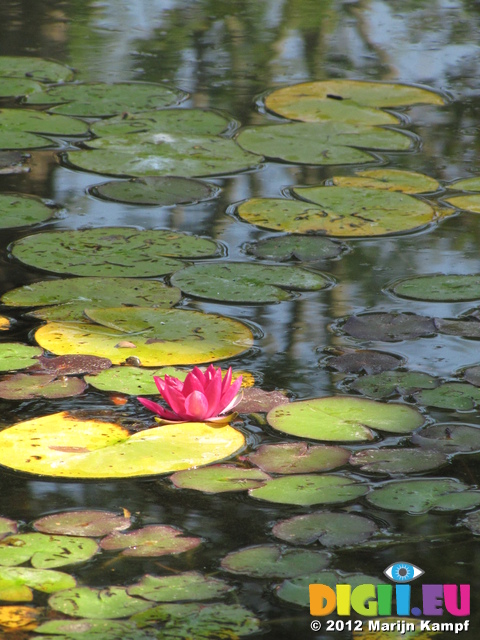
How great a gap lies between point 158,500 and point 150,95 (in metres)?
3.00

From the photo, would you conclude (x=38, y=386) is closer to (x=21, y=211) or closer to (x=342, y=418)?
(x=342, y=418)

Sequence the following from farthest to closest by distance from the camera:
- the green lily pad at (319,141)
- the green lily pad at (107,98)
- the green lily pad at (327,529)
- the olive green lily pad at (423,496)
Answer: the green lily pad at (107,98) → the green lily pad at (319,141) → the olive green lily pad at (423,496) → the green lily pad at (327,529)

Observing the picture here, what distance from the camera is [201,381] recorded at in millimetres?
2104

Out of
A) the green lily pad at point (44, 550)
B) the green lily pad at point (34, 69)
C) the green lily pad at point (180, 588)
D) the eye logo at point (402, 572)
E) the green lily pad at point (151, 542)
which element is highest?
the green lily pad at point (34, 69)

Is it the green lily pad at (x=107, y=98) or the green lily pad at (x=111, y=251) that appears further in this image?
the green lily pad at (x=107, y=98)

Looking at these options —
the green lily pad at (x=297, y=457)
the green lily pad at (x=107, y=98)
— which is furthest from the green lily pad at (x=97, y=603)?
the green lily pad at (x=107, y=98)

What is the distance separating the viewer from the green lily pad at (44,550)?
1596 millimetres

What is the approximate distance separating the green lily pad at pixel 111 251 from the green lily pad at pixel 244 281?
0.09 m

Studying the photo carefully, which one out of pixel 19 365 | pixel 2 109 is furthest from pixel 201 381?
pixel 2 109

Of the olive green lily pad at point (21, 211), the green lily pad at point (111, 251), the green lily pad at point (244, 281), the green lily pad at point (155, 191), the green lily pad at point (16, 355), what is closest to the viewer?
the green lily pad at point (16, 355)

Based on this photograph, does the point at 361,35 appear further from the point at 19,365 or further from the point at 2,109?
the point at 19,365

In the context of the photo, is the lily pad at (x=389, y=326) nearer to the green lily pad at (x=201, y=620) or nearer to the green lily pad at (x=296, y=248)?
the green lily pad at (x=296, y=248)

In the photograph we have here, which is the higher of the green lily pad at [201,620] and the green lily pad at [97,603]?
the green lily pad at [97,603]

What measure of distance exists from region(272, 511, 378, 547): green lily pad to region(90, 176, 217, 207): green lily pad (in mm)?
1827
